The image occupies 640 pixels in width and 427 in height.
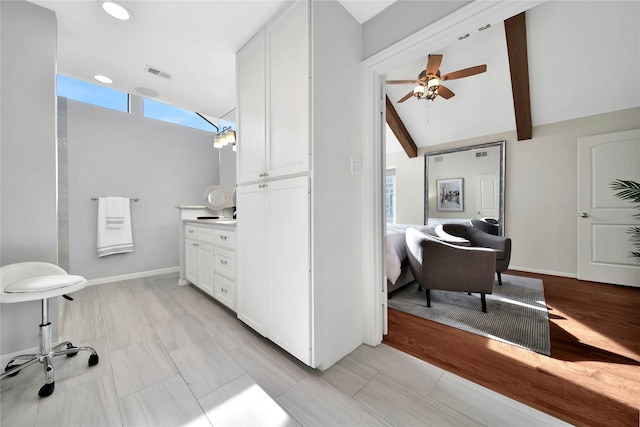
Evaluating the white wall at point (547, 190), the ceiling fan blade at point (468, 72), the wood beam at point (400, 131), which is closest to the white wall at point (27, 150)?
the ceiling fan blade at point (468, 72)

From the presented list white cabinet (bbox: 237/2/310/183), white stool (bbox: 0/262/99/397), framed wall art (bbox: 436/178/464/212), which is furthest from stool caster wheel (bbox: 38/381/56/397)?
framed wall art (bbox: 436/178/464/212)

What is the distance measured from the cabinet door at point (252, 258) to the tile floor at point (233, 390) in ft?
0.63

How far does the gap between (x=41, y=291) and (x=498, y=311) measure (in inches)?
134

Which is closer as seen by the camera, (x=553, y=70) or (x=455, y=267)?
(x=455, y=267)

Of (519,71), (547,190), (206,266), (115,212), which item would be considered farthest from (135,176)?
(547,190)

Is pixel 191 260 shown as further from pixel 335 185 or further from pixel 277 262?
pixel 335 185

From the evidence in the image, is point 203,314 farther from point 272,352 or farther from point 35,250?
point 35,250

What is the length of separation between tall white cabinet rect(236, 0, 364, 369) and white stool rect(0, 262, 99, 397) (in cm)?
107

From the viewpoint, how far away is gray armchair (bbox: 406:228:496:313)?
2150 mm

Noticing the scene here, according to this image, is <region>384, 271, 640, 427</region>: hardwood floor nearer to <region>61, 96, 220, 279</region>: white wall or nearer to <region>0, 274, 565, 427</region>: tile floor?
<region>0, 274, 565, 427</region>: tile floor

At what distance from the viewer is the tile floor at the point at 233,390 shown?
1088 mm

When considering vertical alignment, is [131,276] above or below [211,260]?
below

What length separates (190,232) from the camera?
9.46ft

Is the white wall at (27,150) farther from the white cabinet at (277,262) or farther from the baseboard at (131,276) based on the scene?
the baseboard at (131,276)
